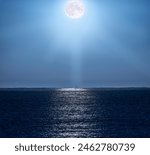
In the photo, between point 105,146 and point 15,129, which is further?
point 15,129

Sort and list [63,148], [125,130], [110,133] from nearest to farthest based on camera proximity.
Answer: [63,148] → [110,133] → [125,130]

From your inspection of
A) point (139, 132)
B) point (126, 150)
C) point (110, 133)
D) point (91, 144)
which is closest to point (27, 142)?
point (91, 144)

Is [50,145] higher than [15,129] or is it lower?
lower

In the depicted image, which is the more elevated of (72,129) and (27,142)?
(72,129)

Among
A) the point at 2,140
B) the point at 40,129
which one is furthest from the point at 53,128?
the point at 2,140

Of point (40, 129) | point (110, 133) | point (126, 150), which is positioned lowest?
point (126, 150)

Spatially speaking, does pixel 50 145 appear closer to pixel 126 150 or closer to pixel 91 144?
pixel 91 144

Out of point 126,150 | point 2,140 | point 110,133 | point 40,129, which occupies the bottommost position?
point 126,150

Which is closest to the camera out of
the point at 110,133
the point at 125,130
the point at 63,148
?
the point at 63,148

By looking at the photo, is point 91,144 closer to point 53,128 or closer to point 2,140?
point 2,140
